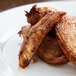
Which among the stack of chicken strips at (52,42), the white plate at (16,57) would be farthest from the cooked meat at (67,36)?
the white plate at (16,57)

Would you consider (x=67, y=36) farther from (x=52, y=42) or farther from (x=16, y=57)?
(x=16, y=57)

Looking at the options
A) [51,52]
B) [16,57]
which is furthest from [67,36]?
[16,57]

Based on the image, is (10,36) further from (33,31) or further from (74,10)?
(74,10)

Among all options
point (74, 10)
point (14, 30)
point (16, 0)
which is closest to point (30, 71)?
point (14, 30)

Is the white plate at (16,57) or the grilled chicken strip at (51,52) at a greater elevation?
the grilled chicken strip at (51,52)

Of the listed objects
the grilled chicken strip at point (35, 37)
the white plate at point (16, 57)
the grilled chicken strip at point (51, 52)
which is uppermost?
the grilled chicken strip at point (35, 37)

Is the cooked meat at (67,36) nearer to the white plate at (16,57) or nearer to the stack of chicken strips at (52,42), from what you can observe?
the stack of chicken strips at (52,42)

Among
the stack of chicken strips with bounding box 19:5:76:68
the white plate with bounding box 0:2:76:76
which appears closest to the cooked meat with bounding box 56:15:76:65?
the stack of chicken strips with bounding box 19:5:76:68

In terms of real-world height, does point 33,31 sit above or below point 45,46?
above
